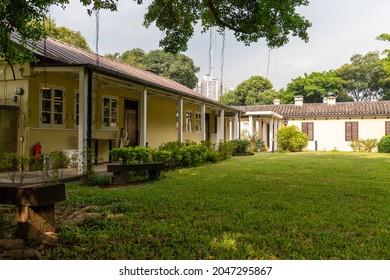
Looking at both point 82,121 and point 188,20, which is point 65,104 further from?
point 188,20

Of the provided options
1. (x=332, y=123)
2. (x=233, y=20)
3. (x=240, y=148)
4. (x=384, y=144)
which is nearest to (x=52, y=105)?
(x=233, y=20)

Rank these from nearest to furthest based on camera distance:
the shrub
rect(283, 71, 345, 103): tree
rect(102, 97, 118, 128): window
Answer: rect(102, 97, 118, 128): window → the shrub → rect(283, 71, 345, 103): tree

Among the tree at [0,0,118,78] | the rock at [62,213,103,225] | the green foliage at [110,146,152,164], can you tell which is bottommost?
the rock at [62,213,103,225]

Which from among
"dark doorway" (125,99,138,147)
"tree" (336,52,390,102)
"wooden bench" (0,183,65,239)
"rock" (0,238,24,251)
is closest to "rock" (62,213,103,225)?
"wooden bench" (0,183,65,239)

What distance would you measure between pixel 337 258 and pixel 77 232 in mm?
2641

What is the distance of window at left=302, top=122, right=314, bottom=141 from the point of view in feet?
86.9

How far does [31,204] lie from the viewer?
3406mm

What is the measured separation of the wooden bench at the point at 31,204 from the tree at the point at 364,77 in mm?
46360

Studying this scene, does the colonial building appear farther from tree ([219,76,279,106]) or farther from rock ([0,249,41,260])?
tree ([219,76,279,106])

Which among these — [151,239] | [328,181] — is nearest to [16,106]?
[151,239]

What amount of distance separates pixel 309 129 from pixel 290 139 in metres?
3.98

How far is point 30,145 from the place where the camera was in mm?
8805

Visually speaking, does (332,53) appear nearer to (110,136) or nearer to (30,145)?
(110,136)

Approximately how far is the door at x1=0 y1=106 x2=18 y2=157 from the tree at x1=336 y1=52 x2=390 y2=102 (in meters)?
43.4
